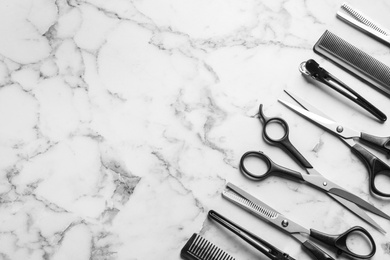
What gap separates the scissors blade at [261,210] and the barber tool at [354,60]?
0.41 meters

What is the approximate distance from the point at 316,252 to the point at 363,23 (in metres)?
0.59

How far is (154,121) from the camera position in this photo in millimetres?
1270

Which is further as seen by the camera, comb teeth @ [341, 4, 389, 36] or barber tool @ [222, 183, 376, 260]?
comb teeth @ [341, 4, 389, 36]

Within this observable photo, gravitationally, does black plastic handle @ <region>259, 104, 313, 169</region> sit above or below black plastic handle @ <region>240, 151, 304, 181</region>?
above

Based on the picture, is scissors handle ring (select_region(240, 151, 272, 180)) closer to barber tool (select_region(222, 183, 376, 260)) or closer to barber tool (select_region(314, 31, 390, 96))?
barber tool (select_region(222, 183, 376, 260))

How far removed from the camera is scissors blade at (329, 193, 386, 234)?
1.22 m

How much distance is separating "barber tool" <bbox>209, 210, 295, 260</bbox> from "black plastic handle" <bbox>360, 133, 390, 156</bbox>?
1.08ft

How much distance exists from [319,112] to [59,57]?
0.63 m

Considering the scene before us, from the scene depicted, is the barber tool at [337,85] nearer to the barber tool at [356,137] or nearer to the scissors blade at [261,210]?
the barber tool at [356,137]

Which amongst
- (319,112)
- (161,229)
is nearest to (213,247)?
(161,229)

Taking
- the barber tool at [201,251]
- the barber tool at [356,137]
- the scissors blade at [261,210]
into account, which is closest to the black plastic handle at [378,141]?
the barber tool at [356,137]

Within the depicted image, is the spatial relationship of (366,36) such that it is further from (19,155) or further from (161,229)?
(19,155)

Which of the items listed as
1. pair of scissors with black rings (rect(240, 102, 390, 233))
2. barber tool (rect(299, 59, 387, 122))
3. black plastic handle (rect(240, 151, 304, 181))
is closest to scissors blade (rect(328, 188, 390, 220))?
pair of scissors with black rings (rect(240, 102, 390, 233))

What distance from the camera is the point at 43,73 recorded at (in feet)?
4.20
